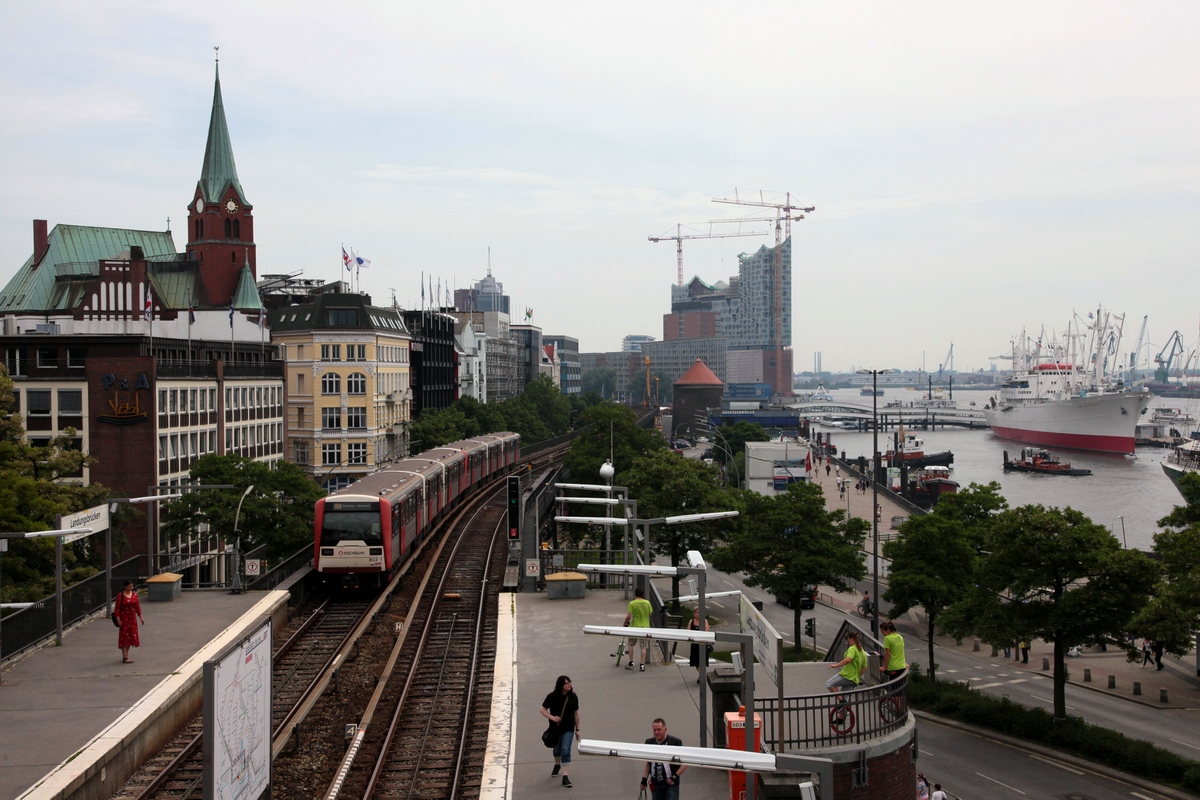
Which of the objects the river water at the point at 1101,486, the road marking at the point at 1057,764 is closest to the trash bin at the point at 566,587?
the road marking at the point at 1057,764

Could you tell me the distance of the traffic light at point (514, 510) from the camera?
3366 centimetres

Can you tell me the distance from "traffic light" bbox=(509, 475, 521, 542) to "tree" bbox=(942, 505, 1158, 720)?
1417 cm

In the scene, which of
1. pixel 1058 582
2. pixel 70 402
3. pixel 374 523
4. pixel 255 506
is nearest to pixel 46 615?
pixel 374 523

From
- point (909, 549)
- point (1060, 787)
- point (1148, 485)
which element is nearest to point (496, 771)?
point (1060, 787)

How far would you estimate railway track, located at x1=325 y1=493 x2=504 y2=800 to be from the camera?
16000 mm

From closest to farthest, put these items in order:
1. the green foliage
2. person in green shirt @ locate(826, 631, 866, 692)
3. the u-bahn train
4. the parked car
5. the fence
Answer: person in green shirt @ locate(826, 631, 866, 692), the fence, the u-bahn train, the parked car, the green foliage

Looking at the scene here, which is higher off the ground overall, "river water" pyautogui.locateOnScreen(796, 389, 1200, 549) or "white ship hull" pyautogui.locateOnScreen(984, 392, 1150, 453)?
"white ship hull" pyautogui.locateOnScreen(984, 392, 1150, 453)

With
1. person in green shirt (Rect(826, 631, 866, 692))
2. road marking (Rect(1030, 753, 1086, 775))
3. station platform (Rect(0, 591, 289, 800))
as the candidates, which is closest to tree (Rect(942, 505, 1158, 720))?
road marking (Rect(1030, 753, 1086, 775))

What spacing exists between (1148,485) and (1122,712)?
106m

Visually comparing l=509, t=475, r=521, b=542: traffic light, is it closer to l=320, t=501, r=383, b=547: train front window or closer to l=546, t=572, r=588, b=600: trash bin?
l=320, t=501, r=383, b=547: train front window

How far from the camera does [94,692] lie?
18.0 metres

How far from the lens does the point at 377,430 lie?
7888cm

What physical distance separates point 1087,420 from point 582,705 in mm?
170242

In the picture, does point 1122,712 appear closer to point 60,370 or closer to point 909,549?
point 909,549
